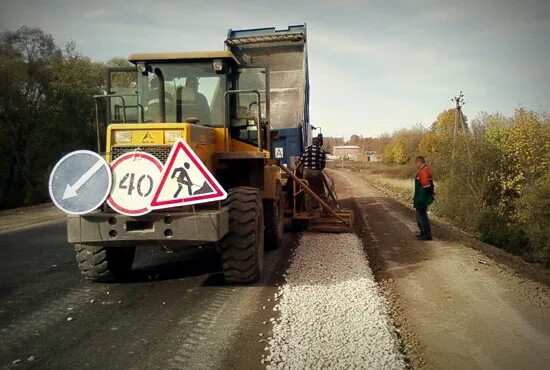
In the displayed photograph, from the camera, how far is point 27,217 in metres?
15.2

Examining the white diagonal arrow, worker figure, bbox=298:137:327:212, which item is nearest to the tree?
worker figure, bbox=298:137:327:212

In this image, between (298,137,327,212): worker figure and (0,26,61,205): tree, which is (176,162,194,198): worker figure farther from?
(0,26,61,205): tree

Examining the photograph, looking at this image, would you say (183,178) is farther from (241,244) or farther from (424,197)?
(424,197)

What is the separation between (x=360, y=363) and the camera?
363cm

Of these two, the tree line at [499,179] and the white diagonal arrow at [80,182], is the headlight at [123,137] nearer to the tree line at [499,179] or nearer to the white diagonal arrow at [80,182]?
the white diagonal arrow at [80,182]

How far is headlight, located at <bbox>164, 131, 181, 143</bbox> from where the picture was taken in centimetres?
555

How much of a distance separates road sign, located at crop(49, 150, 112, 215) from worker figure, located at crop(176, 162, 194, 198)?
2.37ft

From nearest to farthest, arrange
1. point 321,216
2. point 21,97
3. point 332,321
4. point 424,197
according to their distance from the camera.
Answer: point 332,321, point 424,197, point 321,216, point 21,97

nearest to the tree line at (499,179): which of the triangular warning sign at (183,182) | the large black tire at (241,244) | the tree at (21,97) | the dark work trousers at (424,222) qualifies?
the dark work trousers at (424,222)

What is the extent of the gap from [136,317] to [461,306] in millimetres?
3468

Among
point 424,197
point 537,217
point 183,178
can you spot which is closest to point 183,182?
point 183,178

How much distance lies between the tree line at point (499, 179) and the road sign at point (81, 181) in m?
12.1

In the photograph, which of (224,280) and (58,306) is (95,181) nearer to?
(58,306)

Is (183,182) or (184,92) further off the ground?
(184,92)
